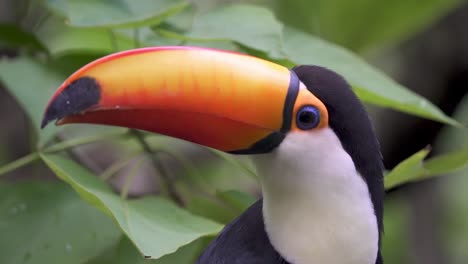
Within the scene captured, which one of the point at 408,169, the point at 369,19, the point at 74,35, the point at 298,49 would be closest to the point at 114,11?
the point at 298,49

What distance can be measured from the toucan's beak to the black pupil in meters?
0.02

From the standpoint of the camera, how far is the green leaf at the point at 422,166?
4.31 feet

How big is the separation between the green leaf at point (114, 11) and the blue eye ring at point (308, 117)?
0.26 metres

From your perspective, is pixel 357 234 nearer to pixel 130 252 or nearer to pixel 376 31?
pixel 130 252

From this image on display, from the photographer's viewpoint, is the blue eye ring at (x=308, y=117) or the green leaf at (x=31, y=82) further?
the green leaf at (x=31, y=82)

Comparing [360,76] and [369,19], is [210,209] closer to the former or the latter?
[360,76]

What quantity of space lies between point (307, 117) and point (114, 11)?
0.42 m

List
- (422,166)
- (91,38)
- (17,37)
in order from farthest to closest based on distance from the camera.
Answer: (91,38)
(17,37)
(422,166)

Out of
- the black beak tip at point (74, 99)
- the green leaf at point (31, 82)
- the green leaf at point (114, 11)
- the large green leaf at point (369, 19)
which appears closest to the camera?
the black beak tip at point (74, 99)

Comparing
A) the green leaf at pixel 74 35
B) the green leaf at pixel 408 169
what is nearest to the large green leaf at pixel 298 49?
the green leaf at pixel 408 169

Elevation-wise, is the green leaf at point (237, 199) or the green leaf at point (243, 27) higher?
the green leaf at point (243, 27)

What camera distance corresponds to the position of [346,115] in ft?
4.02

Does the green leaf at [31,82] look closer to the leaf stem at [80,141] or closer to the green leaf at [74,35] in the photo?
the leaf stem at [80,141]

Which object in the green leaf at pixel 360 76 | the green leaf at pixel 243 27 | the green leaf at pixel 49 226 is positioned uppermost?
the green leaf at pixel 243 27
